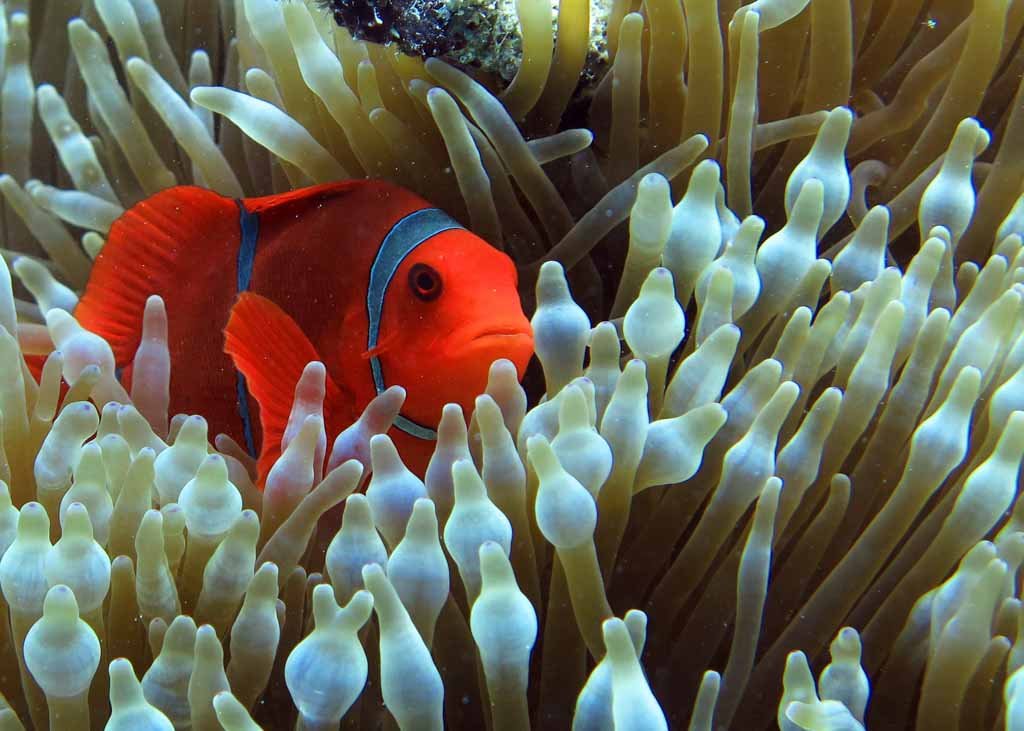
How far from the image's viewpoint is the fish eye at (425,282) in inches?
46.9

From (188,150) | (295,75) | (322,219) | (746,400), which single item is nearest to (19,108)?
(188,150)

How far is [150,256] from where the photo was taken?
1455 millimetres

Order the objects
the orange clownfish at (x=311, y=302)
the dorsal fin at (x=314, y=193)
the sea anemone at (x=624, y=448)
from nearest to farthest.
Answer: the sea anemone at (x=624, y=448)
the orange clownfish at (x=311, y=302)
the dorsal fin at (x=314, y=193)

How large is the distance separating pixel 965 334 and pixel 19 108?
5.25 ft

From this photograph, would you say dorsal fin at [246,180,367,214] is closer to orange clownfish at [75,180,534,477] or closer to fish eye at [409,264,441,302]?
orange clownfish at [75,180,534,477]

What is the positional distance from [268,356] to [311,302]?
124 mm

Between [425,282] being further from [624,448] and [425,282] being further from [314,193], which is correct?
[624,448]

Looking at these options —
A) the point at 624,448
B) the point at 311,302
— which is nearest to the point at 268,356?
the point at 311,302

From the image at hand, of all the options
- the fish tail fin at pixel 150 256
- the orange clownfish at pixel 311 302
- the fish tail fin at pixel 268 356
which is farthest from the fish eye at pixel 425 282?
the fish tail fin at pixel 150 256

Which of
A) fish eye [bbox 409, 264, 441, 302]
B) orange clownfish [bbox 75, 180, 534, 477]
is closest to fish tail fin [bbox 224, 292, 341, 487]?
orange clownfish [bbox 75, 180, 534, 477]

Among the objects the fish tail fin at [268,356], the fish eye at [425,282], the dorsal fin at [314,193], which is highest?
the dorsal fin at [314,193]

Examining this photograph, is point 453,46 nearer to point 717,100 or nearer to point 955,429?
point 717,100

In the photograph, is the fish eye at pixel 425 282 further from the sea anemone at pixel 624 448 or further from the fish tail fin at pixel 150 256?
the fish tail fin at pixel 150 256

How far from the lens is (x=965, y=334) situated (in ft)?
3.39
